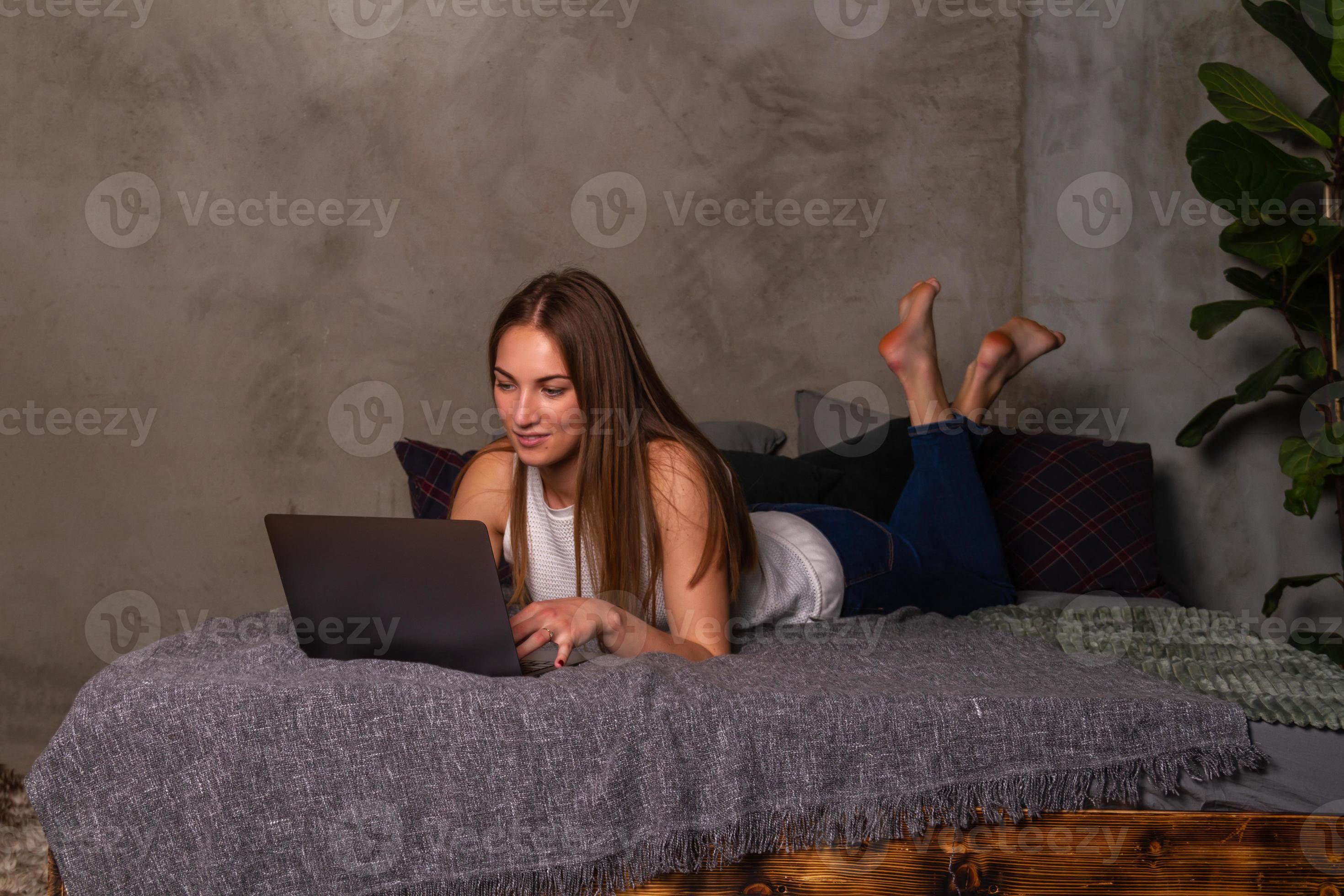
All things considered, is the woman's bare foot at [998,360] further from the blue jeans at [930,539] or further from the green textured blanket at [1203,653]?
the green textured blanket at [1203,653]

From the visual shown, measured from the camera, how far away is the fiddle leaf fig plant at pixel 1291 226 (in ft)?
7.13

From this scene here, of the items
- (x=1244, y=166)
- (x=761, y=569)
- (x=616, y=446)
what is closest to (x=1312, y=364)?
(x=1244, y=166)

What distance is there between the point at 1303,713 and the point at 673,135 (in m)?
2.17

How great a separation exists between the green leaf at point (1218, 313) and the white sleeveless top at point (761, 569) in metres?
1.08

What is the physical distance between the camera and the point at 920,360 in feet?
7.16

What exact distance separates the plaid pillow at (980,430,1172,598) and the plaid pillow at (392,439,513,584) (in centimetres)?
124

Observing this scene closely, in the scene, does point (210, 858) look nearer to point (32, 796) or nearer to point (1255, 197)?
point (32, 796)

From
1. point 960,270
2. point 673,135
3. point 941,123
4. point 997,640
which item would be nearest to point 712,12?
point 673,135

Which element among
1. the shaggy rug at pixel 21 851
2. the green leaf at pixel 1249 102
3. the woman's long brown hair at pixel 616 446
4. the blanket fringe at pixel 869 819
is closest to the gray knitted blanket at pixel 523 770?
the blanket fringe at pixel 869 819

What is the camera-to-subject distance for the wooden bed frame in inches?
48.6

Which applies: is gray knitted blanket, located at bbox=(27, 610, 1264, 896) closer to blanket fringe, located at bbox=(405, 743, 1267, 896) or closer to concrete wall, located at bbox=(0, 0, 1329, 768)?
blanket fringe, located at bbox=(405, 743, 1267, 896)

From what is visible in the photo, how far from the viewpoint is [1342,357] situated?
2279mm

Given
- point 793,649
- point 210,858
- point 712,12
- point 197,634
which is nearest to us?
point 210,858

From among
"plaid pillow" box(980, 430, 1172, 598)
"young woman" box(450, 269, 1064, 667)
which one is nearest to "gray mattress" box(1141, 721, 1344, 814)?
"young woman" box(450, 269, 1064, 667)
